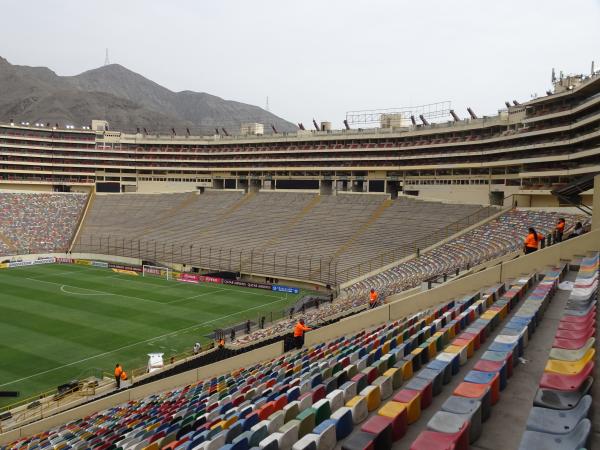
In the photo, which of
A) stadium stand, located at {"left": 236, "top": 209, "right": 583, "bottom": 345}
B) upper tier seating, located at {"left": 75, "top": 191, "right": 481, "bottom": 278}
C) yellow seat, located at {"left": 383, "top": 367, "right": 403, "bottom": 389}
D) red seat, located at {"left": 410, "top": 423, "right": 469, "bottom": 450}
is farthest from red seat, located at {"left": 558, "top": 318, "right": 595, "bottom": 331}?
upper tier seating, located at {"left": 75, "top": 191, "right": 481, "bottom": 278}

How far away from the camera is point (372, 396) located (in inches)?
302

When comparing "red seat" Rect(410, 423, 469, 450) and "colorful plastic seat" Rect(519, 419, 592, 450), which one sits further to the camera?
"red seat" Rect(410, 423, 469, 450)

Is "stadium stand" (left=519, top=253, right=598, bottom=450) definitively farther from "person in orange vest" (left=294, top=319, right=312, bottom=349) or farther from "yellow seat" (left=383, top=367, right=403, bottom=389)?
"person in orange vest" (left=294, top=319, right=312, bottom=349)

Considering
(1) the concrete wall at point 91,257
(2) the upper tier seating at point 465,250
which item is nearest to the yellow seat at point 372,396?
(2) the upper tier seating at point 465,250

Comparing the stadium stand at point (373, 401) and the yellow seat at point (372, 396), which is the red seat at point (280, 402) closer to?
the stadium stand at point (373, 401)

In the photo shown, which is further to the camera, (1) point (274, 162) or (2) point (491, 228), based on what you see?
(1) point (274, 162)

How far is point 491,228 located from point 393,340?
3433 cm

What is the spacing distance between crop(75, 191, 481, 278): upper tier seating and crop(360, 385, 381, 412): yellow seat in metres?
40.2

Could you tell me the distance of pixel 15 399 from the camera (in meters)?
23.3

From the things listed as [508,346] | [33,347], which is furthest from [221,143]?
[508,346]

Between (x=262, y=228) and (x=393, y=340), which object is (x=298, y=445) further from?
(x=262, y=228)

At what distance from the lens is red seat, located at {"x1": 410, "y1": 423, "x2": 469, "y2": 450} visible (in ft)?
16.5

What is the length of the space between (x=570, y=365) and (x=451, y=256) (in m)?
35.0

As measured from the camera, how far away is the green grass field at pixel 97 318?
27641 millimetres
